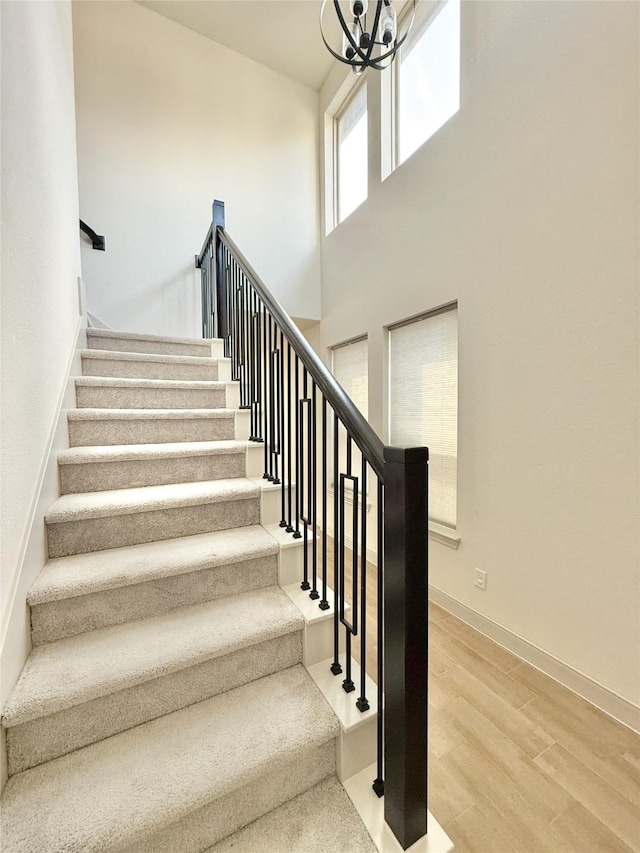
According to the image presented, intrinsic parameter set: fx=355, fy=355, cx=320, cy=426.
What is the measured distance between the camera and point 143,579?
122 cm

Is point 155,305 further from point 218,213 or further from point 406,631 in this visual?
point 406,631

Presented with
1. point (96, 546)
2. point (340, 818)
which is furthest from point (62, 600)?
point (340, 818)

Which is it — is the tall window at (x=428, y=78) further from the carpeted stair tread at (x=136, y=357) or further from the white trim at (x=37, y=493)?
the white trim at (x=37, y=493)

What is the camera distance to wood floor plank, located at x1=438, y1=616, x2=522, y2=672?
187cm

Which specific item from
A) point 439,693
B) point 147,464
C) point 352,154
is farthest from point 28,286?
point 352,154

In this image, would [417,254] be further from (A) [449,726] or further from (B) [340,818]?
(B) [340,818]

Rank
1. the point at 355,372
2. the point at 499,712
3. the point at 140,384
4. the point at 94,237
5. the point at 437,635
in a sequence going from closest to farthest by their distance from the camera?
the point at 499,712 < the point at 140,384 < the point at 437,635 < the point at 94,237 < the point at 355,372

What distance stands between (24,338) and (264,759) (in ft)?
4.77

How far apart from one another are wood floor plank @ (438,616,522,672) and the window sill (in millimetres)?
466

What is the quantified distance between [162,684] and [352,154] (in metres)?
4.56

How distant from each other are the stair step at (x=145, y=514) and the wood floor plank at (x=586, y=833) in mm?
1448

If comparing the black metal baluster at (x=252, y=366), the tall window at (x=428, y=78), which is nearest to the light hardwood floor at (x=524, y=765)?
the black metal baluster at (x=252, y=366)

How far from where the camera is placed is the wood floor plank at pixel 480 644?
6.15 ft

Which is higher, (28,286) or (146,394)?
(28,286)
